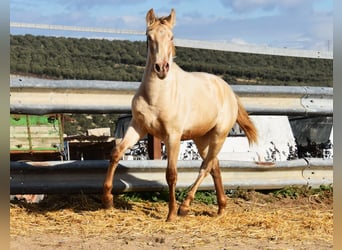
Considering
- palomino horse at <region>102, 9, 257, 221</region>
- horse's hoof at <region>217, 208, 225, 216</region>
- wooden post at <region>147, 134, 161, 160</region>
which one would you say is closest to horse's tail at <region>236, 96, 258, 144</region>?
palomino horse at <region>102, 9, 257, 221</region>

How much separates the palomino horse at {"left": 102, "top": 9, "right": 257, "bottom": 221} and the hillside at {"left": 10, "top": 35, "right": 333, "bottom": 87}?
26.8 meters

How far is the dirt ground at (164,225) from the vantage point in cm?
453

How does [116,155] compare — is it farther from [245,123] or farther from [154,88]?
[245,123]

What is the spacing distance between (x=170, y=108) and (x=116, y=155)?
0.75m

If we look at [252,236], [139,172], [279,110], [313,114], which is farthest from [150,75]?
[313,114]

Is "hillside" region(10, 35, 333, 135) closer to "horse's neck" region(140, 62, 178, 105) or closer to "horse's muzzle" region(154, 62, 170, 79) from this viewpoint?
"horse's neck" region(140, 62, 178, 105)

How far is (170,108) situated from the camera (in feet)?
19.0

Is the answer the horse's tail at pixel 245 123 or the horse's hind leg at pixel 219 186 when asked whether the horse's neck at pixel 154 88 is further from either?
the horse's tail at pixel 245 123

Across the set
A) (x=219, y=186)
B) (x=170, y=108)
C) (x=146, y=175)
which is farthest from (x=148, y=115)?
(x=219, y=186)

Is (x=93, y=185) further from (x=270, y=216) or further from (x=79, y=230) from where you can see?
(x=270, y=216)

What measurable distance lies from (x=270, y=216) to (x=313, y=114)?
91.2 inches

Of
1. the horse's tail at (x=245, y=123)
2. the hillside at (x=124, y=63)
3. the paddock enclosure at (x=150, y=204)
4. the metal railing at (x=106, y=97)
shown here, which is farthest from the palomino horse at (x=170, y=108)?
the hillside at (x=124, y=63)

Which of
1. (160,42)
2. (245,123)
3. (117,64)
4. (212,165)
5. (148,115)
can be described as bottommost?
(212,165)

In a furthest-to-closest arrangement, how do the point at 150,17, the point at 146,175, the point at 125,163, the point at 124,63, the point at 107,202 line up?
the point at 124,63
the point at 146,175
the point at 125,163
the point at 107,202
the point at 150,17
